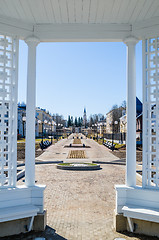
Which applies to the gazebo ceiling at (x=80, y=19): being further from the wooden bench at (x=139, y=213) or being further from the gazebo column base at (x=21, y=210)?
the wooden bench at (x=139, y=213)

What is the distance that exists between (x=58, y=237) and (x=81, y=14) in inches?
161

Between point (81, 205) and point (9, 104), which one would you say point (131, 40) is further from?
point (81, 205)

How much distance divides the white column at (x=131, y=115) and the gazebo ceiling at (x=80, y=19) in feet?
1.04

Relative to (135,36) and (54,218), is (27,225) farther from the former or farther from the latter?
(135,36)

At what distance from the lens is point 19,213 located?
326cm

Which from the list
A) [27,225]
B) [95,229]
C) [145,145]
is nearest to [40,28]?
[145,145]

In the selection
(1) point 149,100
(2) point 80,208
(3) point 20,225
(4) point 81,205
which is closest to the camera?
(3) point 20,225

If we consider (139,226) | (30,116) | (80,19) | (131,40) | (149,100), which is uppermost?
(80,19)

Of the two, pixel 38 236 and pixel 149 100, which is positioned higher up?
pixel 149 100

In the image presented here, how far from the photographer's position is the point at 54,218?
13.5 ft

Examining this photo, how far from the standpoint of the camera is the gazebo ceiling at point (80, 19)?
10.8ft

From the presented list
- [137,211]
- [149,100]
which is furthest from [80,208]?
[149,100]

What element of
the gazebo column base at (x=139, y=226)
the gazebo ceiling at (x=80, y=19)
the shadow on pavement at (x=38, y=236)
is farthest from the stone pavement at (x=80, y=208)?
the gazebo ceiling at (x=80, y=19)

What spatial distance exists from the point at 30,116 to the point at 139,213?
2691 millimetres
